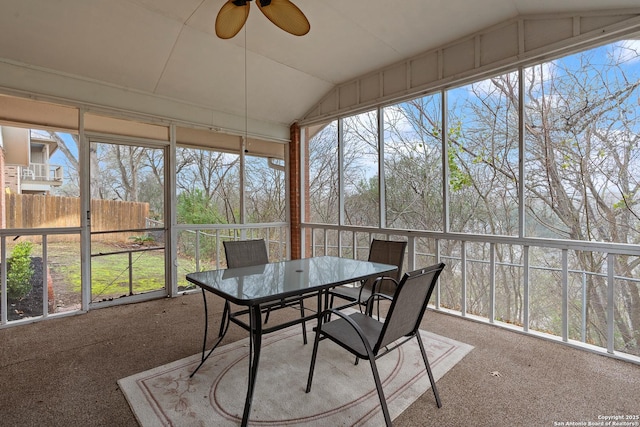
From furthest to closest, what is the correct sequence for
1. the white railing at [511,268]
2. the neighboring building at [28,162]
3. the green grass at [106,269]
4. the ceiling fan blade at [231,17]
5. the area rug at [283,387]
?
the green grass at [106,269], the neighboring building at [28,162], the white railing at [511,268], the ceiling fan blade at [231,17], the area rug at [283,387]

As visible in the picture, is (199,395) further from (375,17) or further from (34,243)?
(375,17)

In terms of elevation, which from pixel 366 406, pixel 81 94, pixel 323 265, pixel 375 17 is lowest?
pixel 366 406

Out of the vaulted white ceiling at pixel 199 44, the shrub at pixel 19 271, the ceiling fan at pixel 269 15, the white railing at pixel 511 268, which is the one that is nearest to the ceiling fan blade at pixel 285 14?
the ceiling fan at pixel 269 15

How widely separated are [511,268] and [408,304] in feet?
10.2

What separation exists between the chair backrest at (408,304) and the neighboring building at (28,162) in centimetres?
390

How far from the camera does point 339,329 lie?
2.03 meters

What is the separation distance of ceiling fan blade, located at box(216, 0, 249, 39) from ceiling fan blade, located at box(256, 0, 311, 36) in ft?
0.59

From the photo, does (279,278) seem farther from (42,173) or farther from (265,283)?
(42,173)

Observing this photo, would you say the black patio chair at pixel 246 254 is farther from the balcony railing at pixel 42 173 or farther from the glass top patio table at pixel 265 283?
the balcony railing at pixel 42 173

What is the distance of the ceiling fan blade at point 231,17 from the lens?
7.71ft

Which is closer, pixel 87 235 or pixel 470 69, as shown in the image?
pixel 470 69

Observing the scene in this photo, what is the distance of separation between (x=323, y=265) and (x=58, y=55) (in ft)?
11.3

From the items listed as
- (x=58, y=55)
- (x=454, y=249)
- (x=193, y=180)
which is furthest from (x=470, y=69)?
(x=58, y=55)

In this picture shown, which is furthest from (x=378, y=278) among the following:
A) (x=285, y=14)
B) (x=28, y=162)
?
(x=28, y=162)
